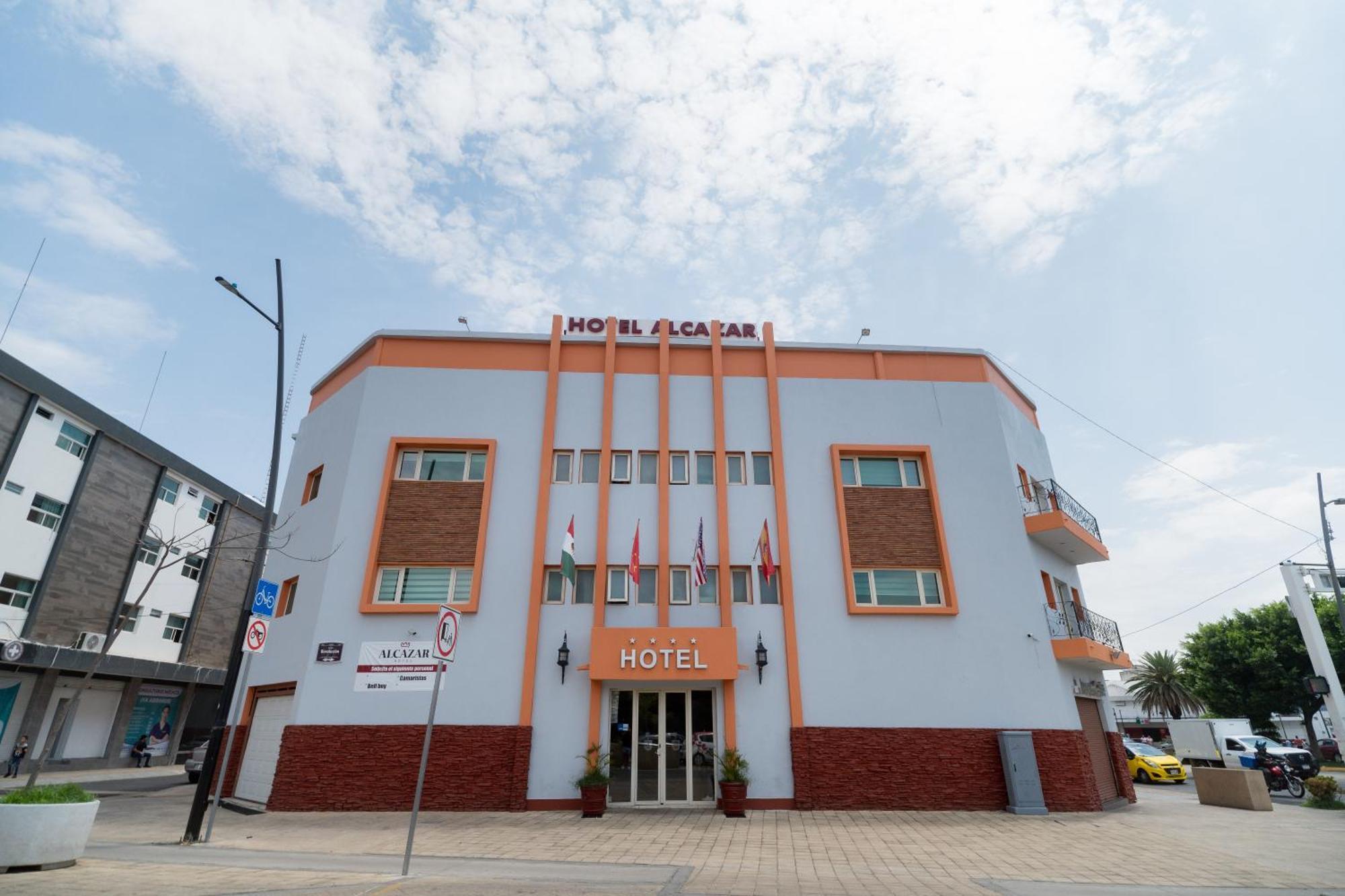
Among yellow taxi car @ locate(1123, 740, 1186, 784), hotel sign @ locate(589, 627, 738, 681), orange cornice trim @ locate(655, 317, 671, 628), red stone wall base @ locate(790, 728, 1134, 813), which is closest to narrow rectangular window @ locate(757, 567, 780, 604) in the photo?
hotel sign @ locate(589, 627, 738, 681)

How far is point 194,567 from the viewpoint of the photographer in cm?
3572

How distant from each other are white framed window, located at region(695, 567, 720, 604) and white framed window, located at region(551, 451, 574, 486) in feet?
15.4

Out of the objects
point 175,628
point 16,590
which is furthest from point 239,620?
point 175,628

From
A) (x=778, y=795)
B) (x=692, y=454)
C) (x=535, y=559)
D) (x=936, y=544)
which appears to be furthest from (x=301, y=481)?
(x=936, y=544)

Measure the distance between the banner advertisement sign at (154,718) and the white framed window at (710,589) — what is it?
31592mm

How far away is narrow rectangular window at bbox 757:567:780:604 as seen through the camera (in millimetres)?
17391

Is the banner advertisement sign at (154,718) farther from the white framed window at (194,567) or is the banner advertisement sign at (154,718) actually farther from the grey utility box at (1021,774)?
the grey utility box at (1021,774)

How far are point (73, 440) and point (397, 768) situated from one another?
989 inches

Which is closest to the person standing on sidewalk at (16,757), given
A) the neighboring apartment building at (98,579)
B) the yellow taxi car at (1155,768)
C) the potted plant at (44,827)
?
the neighboring apartment building at (98,579)

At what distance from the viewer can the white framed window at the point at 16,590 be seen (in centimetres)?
2577

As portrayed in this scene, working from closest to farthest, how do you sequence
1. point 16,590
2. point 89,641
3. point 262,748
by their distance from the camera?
1. point 262,748
2. point 16,590
3. point 89,641

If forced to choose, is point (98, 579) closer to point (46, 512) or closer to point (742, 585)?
point (46, 512)

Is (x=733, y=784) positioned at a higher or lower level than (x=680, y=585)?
lower

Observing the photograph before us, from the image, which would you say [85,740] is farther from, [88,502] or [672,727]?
[672,727]
